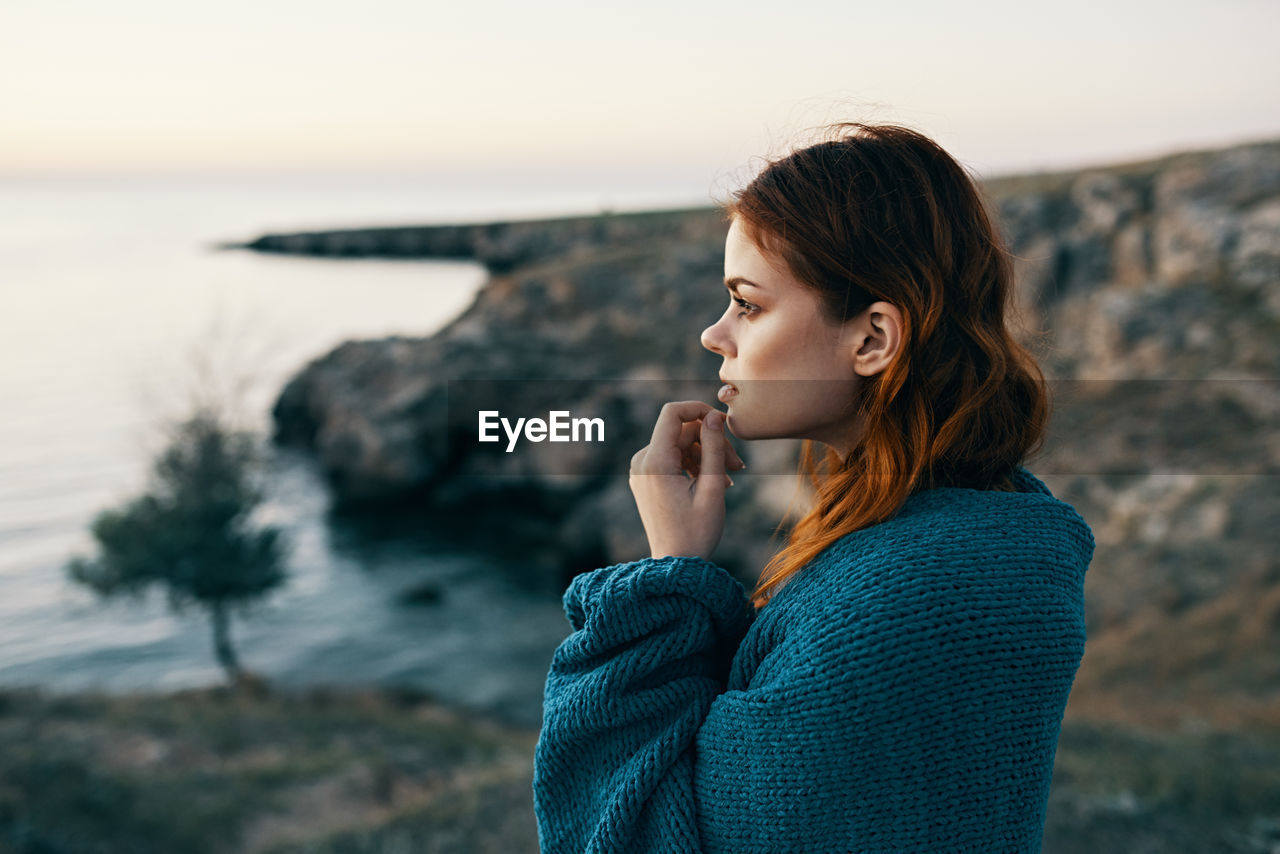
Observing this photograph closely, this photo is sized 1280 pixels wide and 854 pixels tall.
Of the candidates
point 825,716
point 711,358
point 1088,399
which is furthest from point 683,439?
point 711,358

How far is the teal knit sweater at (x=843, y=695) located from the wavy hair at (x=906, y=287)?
8 centimetres

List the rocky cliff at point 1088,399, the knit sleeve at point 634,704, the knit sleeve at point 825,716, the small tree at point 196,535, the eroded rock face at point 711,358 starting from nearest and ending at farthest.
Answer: the knit sleeve at point 825,716 < the knit sleeve at point 634,704 < the rocky cliff at point 1088,399 < the small tree at point 196,535 < the eroded rock face at point 711,358

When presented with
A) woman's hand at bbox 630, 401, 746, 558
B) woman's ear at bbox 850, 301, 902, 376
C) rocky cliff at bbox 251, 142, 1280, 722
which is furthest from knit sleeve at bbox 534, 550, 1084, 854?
rocky cliff at bbox 251, 142, 1280, 722

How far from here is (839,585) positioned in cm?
141

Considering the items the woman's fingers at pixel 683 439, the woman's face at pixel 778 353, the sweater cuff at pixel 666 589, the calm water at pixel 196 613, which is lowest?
the calm water at pixel 196 613

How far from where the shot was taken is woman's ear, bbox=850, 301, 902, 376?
150 cm

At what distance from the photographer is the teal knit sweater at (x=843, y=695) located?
1325 millimetres

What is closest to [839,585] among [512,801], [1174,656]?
[512,801]

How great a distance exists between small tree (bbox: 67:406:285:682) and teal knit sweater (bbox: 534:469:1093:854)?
62.8 ft

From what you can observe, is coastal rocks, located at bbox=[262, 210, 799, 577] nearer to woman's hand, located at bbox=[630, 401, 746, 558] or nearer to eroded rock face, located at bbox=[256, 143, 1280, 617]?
eroded rock face, located at bbox=[256, 143, 1280, 617]

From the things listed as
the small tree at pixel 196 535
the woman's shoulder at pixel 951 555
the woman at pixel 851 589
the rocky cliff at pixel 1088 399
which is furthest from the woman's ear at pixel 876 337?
the small tree at pixel 196 535

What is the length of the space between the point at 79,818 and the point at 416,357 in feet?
76.9

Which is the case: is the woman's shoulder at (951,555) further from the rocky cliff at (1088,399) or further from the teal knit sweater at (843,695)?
the rocky cliff at (1088,399)

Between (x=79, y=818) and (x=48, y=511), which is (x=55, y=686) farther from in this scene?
(x=79, y=818)
